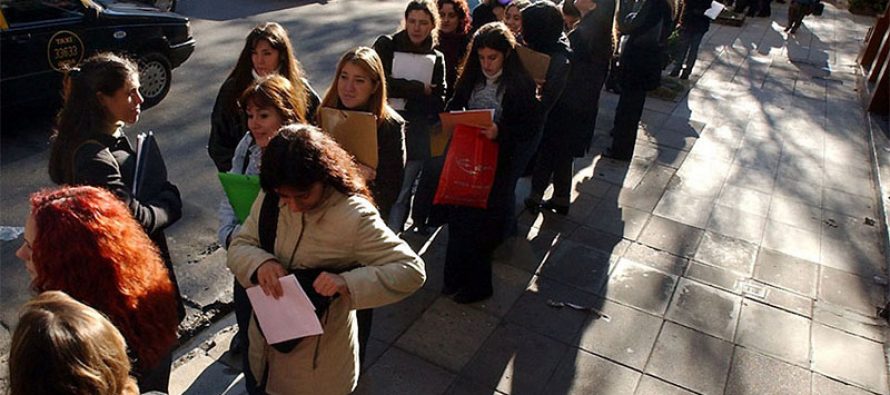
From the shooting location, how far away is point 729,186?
20.4 feet

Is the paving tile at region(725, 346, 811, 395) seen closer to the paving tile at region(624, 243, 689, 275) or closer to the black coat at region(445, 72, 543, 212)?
the paving tile at region(624, 243, 689, 275)

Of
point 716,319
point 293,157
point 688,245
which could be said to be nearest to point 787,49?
point 688,245

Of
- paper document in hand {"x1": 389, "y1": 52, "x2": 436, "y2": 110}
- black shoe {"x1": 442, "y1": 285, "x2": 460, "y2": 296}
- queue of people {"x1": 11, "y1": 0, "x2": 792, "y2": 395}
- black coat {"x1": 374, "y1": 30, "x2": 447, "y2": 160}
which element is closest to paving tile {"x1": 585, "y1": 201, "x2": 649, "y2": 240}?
queue of people {"x1": 11, "y1": 0, "x2": 792, "y2": 395}

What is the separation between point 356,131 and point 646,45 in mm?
3637

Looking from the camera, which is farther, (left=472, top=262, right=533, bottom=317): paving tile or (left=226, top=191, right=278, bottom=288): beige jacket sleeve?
(left=472, top=262, right=533, bottom=317): paving tile

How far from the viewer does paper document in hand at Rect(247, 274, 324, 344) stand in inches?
80.4

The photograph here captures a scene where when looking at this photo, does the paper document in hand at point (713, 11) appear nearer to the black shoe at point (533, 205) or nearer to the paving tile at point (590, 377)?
the black shoe at point (533, 205)

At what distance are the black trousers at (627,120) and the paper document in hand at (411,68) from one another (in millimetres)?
2607

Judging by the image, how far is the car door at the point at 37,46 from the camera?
5805 millimetres

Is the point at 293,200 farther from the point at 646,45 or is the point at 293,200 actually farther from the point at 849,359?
the point at 646,45

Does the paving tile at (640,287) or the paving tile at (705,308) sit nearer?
the paving tile at (705,308)

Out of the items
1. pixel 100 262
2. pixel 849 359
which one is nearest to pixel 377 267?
pixel 100 262

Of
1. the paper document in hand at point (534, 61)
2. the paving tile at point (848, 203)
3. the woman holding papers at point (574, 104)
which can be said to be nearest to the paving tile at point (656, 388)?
the paper document in hand at point (534, 61)

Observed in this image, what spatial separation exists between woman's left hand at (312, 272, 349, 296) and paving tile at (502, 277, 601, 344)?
2148mm
